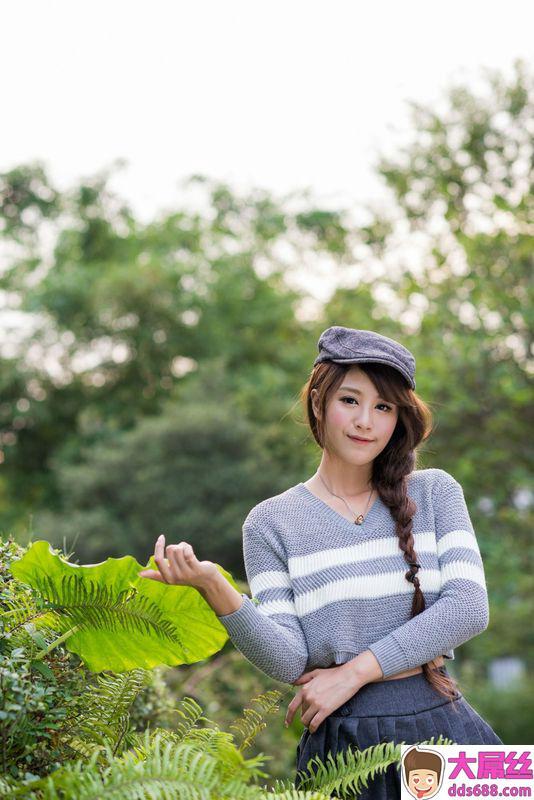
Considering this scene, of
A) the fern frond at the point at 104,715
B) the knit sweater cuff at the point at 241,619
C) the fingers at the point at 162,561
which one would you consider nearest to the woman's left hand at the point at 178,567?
the fingers at the point at 162,561

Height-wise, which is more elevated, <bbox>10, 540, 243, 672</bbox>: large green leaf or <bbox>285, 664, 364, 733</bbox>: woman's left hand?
<bbox>10, 540, 243, 672</bbox>: large green leaf

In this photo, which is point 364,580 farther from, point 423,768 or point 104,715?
point 104,715

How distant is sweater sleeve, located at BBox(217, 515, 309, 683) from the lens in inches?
93.2

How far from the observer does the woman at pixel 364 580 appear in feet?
7.97

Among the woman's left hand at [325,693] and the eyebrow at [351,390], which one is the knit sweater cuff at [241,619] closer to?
the woman's left hand at [325,693]

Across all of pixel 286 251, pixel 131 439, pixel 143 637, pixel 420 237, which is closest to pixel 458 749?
pixel 143 637

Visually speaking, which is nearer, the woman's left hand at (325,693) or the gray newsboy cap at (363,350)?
the woman's left hand at (325,693)

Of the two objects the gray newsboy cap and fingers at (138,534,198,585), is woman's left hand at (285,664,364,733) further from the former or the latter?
the gray newsboy cap

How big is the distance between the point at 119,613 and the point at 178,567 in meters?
0.25

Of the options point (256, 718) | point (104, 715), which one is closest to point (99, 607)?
point (104, 715)

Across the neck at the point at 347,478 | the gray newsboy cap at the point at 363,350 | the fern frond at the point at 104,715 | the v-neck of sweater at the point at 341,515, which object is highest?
the gray newsboy cap at the point at 363,350

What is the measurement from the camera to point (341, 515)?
2688 millimetres

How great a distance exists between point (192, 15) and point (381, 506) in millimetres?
17919

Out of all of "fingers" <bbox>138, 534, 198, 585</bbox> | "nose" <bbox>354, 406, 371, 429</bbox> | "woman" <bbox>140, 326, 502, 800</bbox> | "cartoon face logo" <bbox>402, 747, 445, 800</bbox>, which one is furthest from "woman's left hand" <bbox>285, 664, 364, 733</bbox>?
"nose" <bbox>354, 406, 371, 429</bbox>
